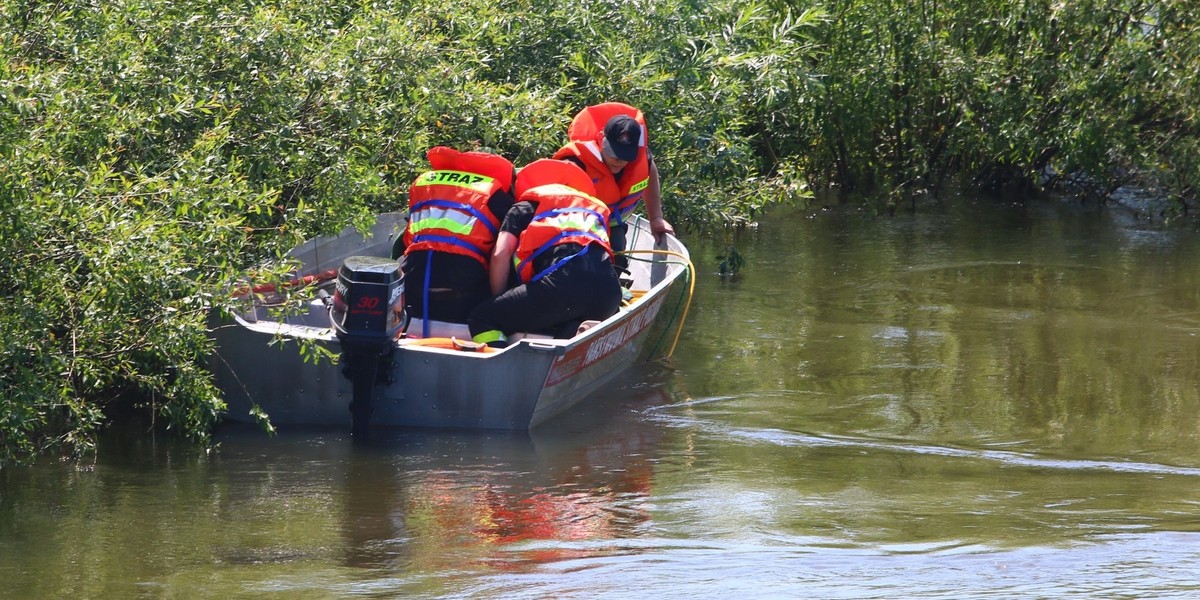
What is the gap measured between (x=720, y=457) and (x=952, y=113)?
8553mm

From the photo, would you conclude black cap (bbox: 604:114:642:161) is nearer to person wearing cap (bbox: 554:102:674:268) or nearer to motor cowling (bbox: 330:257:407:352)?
person wearing cap (bbox: 554:102:674:268)

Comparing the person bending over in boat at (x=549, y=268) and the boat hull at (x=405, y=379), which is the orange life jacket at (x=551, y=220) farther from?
the boat hull at (x=405, y=379)

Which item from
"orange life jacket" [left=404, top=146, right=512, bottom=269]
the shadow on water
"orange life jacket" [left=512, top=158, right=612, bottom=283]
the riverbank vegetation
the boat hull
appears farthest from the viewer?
"orange life jacket" [left=404, top=146, right=512, bottom=269]

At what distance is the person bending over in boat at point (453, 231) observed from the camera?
8.20 metres

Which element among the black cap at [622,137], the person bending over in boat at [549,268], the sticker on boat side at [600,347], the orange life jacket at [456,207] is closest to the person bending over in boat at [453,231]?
the orange life jacket at [456,207]

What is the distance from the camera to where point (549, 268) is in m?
8.03

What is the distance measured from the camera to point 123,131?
7363 mm

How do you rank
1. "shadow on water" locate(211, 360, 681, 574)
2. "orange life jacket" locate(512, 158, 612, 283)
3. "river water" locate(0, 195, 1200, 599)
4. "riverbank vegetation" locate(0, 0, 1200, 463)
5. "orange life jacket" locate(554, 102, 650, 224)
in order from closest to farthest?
1. "river water" locate(0, 195, 1200, 599)
2. "shadow on water" locate(211, 360, 681, 574)
3. "riverbank vegetation" locate(0, 0, 1200, 463)
4. "orange life jacket" locate(512, 158, 612, 283)
5. "orange life jacket" locate(554, 102, 650, 224)

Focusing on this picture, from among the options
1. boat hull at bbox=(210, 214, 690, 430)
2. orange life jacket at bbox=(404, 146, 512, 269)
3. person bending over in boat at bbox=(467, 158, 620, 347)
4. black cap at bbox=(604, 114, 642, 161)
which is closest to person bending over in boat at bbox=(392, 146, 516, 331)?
orange life jacket at bbox=(404, 146, 512, 269)

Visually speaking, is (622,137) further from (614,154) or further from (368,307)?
(368,307)

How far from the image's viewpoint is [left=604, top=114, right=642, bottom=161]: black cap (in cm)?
900

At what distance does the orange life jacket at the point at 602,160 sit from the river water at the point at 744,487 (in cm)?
116

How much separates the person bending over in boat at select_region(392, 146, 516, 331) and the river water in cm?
95

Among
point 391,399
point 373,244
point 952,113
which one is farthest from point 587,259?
point 952,113
